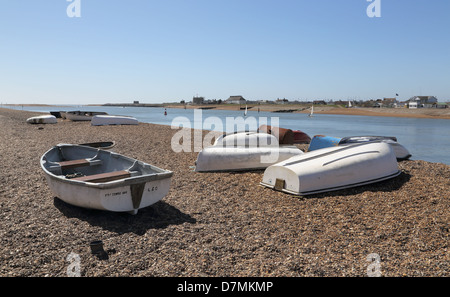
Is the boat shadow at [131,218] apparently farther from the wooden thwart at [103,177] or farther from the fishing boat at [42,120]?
the fishing boat at [42,120]

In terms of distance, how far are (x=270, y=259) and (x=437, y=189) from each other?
6331 mm

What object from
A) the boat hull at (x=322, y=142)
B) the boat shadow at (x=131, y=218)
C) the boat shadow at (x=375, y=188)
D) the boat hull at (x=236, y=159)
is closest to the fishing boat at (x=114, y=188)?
the boat shadow at (x=131, y=218)

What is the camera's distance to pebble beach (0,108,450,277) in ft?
14.8

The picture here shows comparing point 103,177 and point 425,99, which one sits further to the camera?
point 425,99

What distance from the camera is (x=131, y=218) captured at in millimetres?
6301

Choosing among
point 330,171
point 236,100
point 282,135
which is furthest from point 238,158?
point 236,100

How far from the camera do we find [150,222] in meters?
6.16

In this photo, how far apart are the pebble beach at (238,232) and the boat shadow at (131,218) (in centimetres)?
2

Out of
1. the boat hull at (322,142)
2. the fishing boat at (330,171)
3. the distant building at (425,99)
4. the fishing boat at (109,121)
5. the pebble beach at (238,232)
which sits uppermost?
the distant building at (425,99)

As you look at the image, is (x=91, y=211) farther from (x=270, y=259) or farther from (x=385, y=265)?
(x=385, y=265)

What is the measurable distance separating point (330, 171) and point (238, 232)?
3817mm

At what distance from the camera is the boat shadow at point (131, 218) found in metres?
5.89

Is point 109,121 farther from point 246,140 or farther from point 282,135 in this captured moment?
point 246,140
